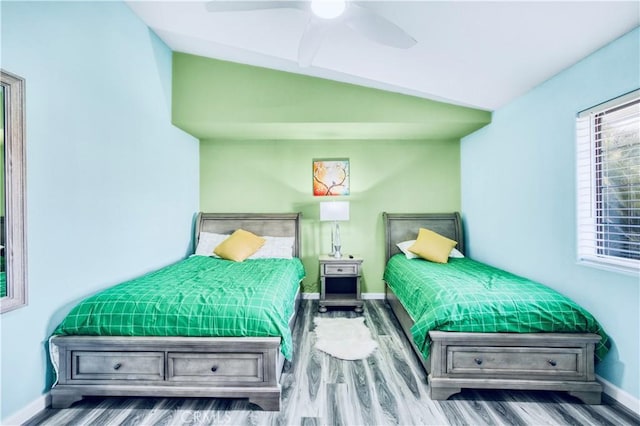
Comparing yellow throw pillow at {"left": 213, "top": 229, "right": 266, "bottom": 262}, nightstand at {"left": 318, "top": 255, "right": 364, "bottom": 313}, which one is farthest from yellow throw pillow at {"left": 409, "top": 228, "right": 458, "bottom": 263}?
yellow throw pillow at {"left": 213, "top": 229, "right": 266, "bottom": 262}

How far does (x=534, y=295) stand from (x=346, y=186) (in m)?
2.39

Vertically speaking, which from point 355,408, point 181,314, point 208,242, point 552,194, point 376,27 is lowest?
point 355,408

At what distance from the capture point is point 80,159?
198 centimetres

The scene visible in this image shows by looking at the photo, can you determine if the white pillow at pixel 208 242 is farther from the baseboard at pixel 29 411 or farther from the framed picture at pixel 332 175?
the baseboard at pixel 29 411

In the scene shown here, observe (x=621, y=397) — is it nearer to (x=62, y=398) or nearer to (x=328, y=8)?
(x=328, y=8)

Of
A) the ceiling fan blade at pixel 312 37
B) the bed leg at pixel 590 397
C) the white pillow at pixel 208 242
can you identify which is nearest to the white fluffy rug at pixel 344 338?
the bed leg at pixel 590 397

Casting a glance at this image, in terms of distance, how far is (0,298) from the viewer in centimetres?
149

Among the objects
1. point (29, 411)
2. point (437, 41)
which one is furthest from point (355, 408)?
point (437, 41)

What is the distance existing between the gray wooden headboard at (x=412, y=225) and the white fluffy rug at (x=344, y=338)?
3.68 feet

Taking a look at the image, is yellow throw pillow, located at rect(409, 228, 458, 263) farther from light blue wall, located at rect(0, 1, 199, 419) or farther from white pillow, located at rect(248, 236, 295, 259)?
light blue wall, located at rect(0, 1, 199, 419)

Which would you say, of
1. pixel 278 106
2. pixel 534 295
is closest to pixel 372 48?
pixel 278 106

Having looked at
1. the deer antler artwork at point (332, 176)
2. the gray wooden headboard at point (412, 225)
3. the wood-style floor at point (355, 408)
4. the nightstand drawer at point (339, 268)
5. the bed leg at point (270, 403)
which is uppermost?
the deer antler artwork at point (332, 176)

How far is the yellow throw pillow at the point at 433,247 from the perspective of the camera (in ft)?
10.6

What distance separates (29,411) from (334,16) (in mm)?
2928
